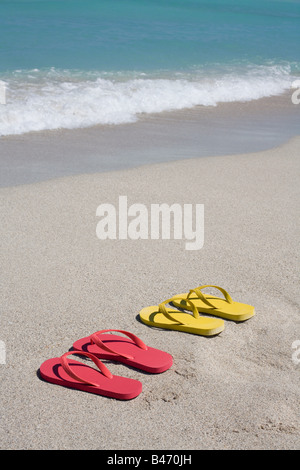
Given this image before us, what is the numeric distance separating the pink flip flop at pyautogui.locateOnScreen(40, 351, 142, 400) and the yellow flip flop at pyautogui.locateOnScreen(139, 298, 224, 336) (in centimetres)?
52

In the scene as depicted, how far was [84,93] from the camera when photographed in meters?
9.18

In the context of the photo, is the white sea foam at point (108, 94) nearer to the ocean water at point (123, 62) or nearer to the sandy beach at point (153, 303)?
the ocean water at point (123, 62)

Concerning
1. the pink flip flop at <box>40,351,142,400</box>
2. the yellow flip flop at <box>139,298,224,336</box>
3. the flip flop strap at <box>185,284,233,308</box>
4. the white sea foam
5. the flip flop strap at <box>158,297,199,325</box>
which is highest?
the white sea foam

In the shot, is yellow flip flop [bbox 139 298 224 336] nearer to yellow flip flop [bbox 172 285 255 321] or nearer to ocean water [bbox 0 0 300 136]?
yellow flip flop [bbox 172 285 255 321]

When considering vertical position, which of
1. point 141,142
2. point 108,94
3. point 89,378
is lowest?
point 89,378

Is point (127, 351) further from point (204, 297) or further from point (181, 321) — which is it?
point (204, 297)

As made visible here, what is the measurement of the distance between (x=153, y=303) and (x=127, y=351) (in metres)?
0.58

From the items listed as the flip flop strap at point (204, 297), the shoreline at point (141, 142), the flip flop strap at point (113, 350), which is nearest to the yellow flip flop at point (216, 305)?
the flip flop strap at point (204, 297)

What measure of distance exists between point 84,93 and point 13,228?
5627mm

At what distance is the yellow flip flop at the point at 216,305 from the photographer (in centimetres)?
304

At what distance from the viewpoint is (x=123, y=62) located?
13.2 m

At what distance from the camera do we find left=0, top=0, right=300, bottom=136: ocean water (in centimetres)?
847

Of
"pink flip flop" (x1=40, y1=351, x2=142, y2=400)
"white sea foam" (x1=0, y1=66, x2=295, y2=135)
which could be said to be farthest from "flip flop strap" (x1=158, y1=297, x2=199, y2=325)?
"white sea foam" (x1=0, y1=66, x2=295, y2=135)

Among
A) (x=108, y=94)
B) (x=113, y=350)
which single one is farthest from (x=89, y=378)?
(x=108, y=94)
